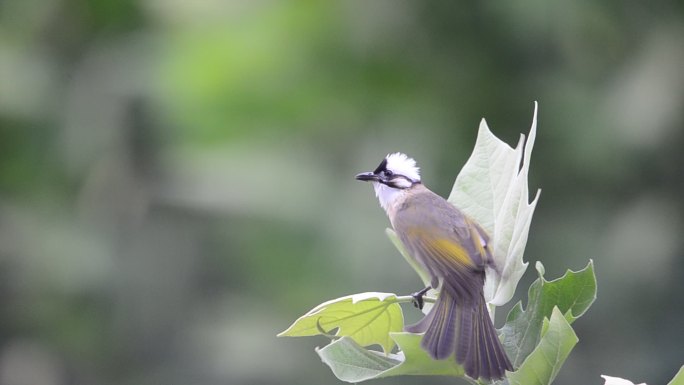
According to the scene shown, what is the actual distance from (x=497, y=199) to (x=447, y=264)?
0.51 m

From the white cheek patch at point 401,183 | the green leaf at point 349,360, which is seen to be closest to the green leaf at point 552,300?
the green leaf at point 349,360

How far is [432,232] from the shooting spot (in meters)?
2.70

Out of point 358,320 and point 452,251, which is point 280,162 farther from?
point 358,320

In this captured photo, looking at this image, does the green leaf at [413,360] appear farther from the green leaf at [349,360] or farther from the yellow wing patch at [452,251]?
the yellow wing patch at [452,251]

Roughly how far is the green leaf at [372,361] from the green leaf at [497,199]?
0.22m

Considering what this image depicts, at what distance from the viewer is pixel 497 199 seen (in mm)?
2031

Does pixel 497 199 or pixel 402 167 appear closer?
pixel 497 199

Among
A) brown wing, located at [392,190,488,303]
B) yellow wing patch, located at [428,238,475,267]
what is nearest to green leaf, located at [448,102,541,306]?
brown wing, located at [392,190,488,303]

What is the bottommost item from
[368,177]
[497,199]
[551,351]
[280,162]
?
[551,351]

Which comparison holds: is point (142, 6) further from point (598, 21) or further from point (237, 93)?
point (598, 21)

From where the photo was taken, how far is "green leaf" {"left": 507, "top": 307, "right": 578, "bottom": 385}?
5.24ft

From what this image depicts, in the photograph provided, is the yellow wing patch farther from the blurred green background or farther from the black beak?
the blurred green background

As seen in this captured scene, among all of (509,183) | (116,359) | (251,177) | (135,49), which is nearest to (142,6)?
(135,49)

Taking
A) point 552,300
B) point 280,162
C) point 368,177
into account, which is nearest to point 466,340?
point 552,300
